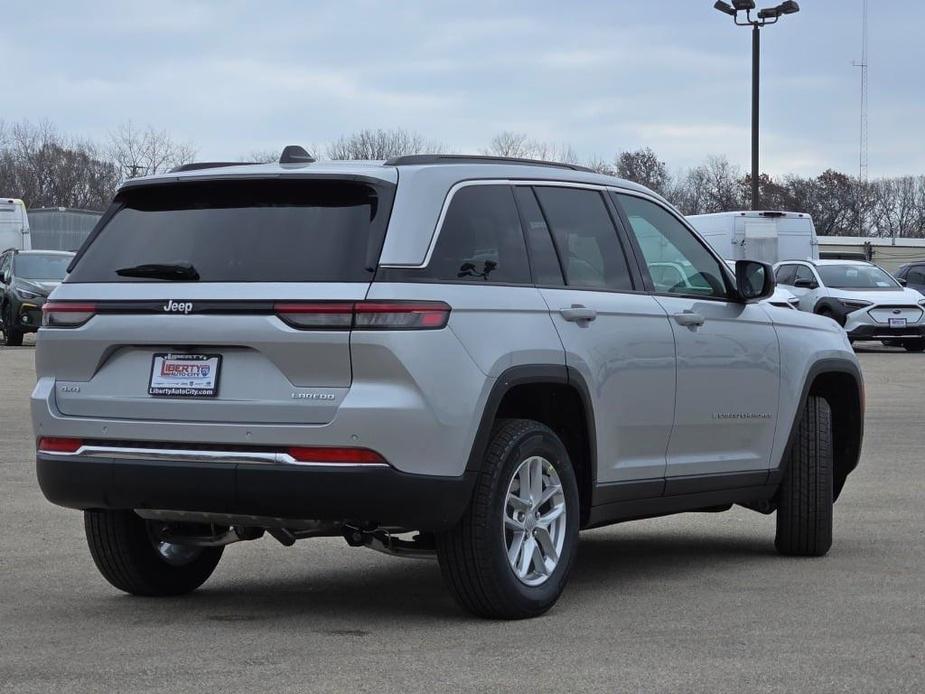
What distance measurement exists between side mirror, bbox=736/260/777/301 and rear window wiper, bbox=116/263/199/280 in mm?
2869

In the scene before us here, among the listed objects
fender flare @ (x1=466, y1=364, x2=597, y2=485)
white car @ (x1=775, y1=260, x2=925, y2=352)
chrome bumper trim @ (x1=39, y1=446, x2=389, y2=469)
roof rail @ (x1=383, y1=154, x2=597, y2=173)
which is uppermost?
roof rail @ (x1=383, y1=154, x2=597, y2=173)

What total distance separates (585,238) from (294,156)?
1.29 metres

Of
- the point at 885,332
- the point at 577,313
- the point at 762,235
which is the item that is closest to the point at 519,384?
the point at 577,313

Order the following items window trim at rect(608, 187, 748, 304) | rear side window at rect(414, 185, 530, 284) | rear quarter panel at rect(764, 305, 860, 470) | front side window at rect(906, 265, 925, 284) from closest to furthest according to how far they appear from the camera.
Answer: rear side window at rect(414, 185, 530, 284), window trim at rect(608, 187, 748, 304), rear quarter panel at rect(764, 305, 860, 470), front side window at rect(906, 265, 925, 284)

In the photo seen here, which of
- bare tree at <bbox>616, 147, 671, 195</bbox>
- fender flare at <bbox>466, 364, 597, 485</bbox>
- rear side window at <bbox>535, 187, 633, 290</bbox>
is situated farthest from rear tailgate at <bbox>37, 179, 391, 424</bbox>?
bare tree at <bbox>616, 147, 671, 195</bbox>

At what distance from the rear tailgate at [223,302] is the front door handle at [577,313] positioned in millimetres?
945

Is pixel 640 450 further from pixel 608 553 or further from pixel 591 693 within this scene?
pixel 591 693

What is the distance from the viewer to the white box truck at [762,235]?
3425 centimetres

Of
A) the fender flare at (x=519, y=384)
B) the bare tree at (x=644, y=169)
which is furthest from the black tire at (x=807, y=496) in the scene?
the bare tree at (x=644, y=169)

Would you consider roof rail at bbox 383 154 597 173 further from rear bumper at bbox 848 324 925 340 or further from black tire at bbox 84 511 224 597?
rear bumper at bbox 848 324 925 340

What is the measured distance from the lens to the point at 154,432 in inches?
256

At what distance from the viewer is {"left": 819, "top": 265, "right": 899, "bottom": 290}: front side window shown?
31172 millimetres

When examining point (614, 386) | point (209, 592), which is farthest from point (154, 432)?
point (614, 386)

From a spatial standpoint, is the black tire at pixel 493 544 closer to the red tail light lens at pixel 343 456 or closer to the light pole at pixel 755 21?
the red tail light lens at pixel 343 456
